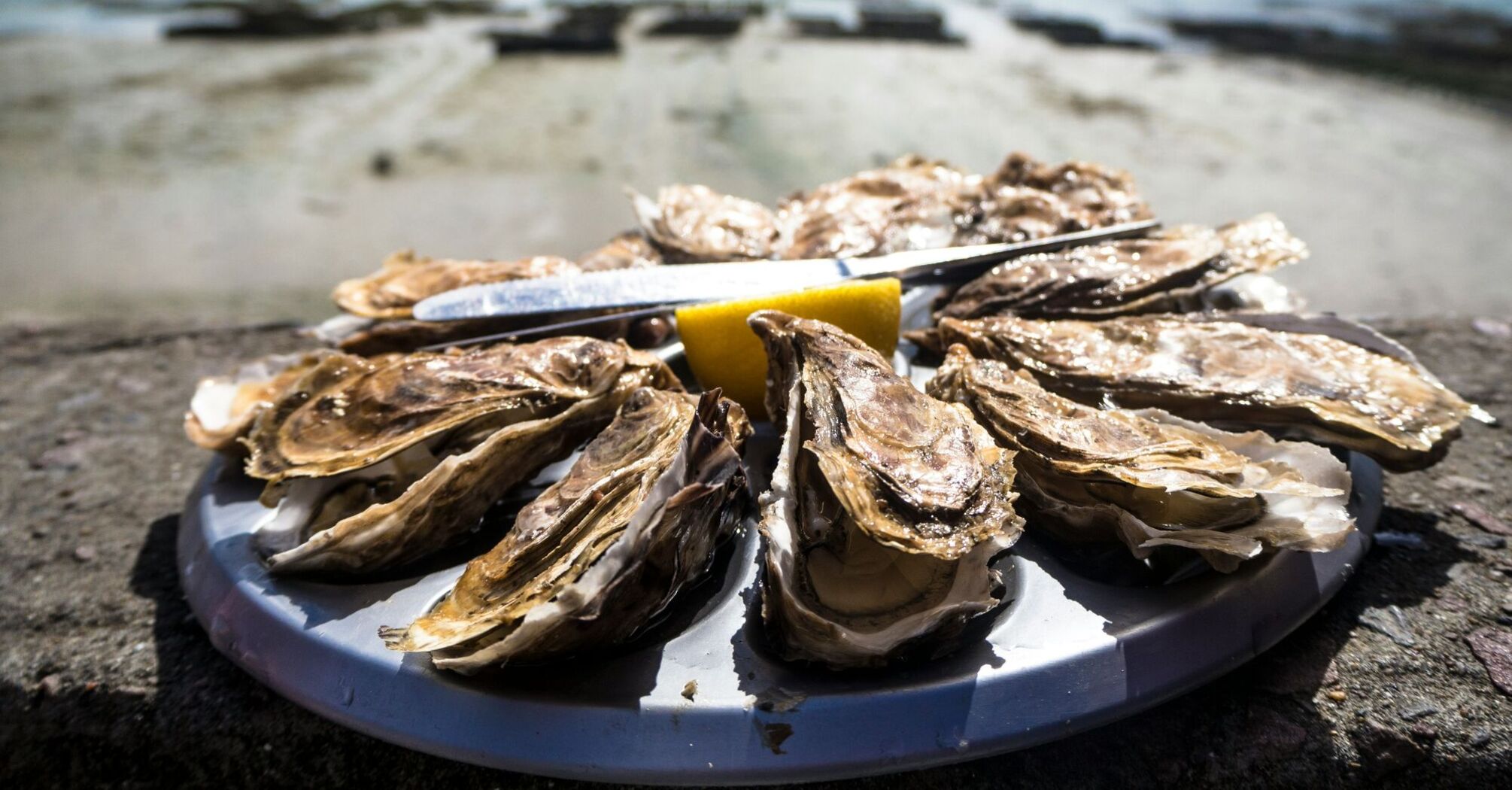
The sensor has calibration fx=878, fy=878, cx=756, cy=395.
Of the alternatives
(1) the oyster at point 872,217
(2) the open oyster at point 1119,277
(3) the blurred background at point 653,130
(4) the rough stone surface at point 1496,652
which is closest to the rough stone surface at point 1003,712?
(4) the rough stone surface at point 1496,652

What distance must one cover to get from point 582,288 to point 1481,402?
84.3 inches

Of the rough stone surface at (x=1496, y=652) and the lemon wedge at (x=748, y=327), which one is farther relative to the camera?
the lemon wedge at (x=748, y=327)

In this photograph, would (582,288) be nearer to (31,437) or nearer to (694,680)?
(694,680)

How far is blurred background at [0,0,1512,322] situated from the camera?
4.56 meters

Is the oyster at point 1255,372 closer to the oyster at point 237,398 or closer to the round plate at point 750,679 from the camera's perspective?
the round plate at point 750,679

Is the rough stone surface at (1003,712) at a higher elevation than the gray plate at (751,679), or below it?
below

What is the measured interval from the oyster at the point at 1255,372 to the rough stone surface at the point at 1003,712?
0.81 ft

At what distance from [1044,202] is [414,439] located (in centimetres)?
148

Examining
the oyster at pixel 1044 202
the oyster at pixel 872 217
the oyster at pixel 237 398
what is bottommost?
the oyster at pixel 237 398

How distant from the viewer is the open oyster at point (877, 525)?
979 millimetres

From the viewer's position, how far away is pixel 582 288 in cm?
159

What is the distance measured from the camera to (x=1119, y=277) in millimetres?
1729

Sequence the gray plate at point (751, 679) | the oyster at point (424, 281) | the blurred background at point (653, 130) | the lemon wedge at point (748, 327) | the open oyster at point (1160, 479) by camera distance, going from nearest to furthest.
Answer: the gray plate at point (751, 679), the open oyster at point (1160, 479), the lemon wedge at point (748, 327), the oyster at point (424, 281), the blurred background at point (653, 130)

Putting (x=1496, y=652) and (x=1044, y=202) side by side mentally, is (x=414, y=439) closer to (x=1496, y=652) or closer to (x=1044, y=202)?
(x=1044, y=202)
